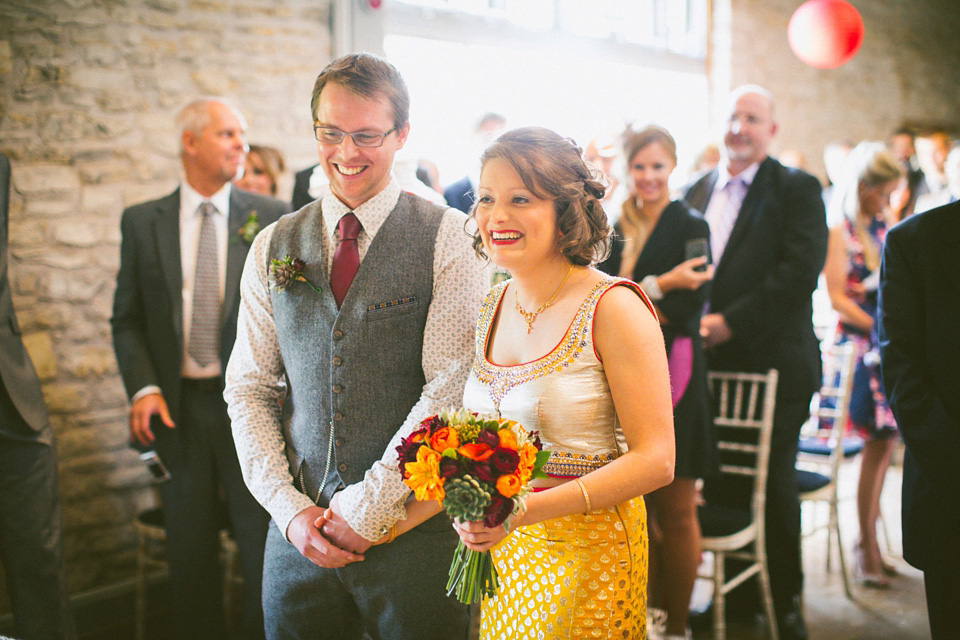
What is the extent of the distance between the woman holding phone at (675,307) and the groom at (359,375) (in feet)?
3.85

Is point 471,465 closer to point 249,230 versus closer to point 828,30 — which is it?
point 249,230

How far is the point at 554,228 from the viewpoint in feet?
5.30

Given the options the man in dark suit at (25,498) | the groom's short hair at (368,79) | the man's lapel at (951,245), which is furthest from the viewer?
the man in dark suit at (25,498)

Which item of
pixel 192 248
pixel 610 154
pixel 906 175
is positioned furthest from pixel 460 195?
pixel 906 175

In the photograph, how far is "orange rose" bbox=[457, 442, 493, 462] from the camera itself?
1.23 m

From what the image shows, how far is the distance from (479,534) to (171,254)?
7.14 ft

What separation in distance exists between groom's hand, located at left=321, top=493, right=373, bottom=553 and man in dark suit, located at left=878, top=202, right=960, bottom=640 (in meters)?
1.48

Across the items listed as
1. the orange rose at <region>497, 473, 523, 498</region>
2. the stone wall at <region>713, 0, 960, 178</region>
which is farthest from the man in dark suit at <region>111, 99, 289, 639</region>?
the stone wall at <region>713, 0, 960, 178</region>

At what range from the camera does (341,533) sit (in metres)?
1.62

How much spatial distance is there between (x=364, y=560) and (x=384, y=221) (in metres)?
0.82

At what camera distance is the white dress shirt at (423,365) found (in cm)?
161

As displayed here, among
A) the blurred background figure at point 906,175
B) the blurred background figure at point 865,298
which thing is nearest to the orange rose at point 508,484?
the blurred background figure at point 865,298

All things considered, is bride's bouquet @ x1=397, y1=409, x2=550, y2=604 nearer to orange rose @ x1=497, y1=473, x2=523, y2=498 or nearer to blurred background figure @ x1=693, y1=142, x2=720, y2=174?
orange rose @ x1=497, y1=473, x2=523, y2=498

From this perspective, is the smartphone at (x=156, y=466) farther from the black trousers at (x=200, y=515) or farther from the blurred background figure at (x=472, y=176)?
the blurred background figure at (x=472, y=176)
